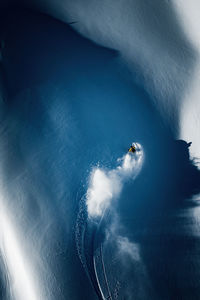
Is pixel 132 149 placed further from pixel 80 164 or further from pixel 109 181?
pixel 80 164

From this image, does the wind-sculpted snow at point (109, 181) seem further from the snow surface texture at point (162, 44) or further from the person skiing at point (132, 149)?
the snow surface texture at point (162, 44)

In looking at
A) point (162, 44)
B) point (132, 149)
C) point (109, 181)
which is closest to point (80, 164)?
point (109, 181)

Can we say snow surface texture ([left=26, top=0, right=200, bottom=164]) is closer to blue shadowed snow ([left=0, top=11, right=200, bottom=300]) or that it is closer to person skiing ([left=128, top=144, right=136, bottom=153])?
blue shadowed snow ([left=0, top=11, right=200, bottom=300])

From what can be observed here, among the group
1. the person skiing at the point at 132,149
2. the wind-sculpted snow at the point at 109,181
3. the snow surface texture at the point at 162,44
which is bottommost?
the wind-sculpted snow at the point at 109,181

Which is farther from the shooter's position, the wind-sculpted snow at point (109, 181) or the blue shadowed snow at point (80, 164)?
the wind-sculpted snow at point (109, 181)

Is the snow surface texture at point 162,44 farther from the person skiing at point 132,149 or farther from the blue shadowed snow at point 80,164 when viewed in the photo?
the person skiing at point 132,149

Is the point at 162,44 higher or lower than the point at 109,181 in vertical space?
higher

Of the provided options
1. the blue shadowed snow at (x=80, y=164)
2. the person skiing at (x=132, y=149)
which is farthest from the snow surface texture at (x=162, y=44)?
the person skiing at (x=132, y=149)

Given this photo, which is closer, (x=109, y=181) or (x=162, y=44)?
(x=109, y=181)

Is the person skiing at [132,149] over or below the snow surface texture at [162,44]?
below

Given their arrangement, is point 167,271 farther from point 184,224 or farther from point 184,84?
point 184,84
